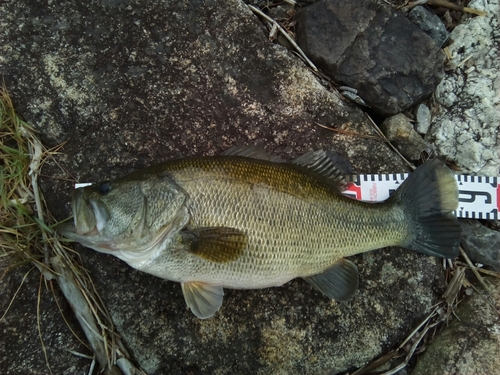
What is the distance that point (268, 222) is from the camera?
271 centimetres

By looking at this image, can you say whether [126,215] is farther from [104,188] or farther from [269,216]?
[269,216]

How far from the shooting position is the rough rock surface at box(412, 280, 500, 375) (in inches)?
121

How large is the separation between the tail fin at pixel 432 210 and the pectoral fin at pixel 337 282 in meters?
0.52

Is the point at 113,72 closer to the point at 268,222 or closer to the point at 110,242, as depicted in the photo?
the point at 110,242

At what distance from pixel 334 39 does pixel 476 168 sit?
5.30 ft

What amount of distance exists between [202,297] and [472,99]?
283cm

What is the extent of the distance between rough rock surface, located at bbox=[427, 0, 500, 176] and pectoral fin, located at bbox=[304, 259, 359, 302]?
147cm

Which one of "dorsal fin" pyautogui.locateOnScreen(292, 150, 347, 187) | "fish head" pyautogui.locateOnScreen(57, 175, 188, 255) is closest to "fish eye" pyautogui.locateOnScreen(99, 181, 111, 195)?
"fish head" pyautogui.locateOnScreen(57, 175, 188, 255)

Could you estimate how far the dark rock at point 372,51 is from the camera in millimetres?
3541

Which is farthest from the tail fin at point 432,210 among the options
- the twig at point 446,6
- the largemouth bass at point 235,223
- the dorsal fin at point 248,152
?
the twig at point 446,6

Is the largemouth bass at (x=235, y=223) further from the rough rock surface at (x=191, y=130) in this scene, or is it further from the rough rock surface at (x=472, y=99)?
the rough rock surface at (x=472, y=99)

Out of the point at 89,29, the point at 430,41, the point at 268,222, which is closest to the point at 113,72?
the point at 89,29

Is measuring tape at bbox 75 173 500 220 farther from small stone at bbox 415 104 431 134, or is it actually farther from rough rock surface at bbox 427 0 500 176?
small stone at bbox 415 104 431 134

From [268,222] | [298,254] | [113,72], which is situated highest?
[113,72]
